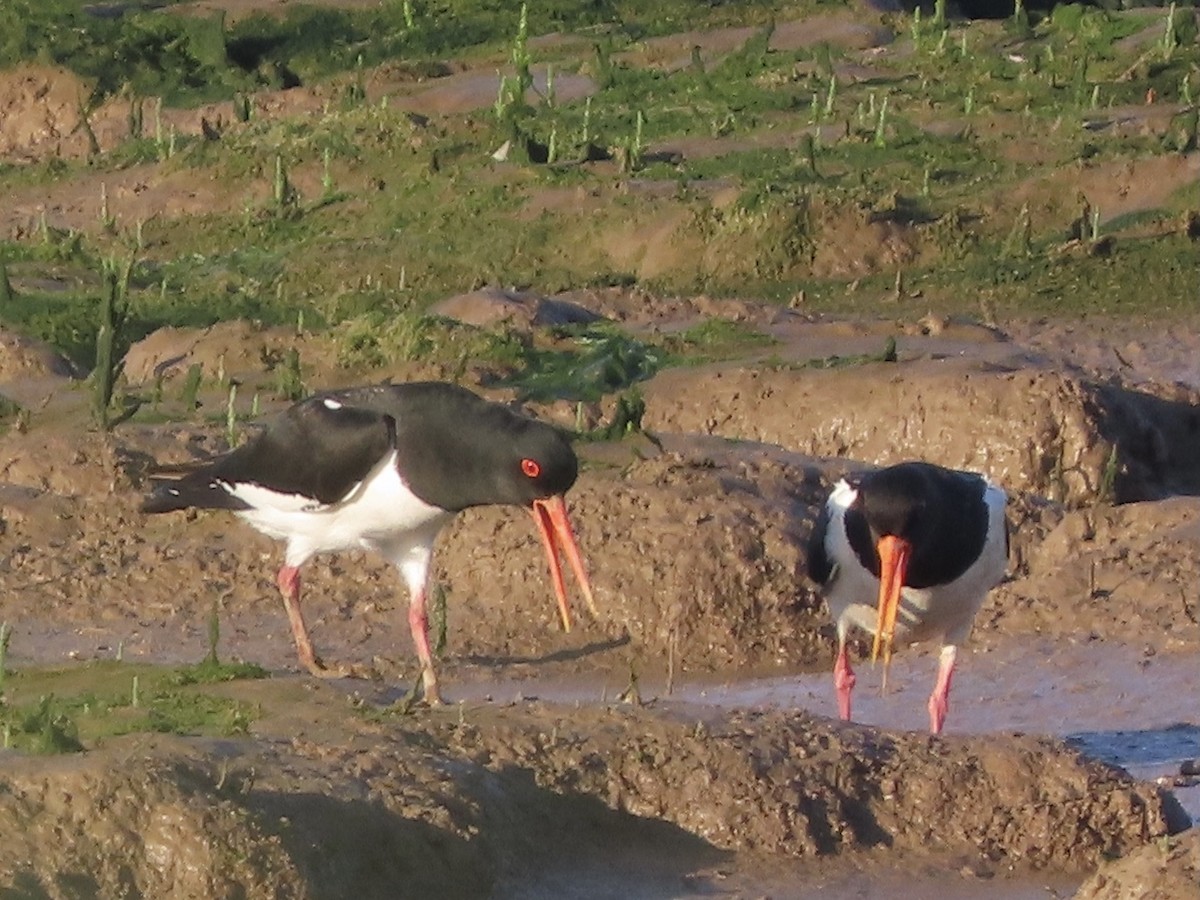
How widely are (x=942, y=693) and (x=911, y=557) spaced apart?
0.52m

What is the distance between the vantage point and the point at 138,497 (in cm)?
1173

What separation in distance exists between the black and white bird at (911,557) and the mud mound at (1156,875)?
2636 millimetres

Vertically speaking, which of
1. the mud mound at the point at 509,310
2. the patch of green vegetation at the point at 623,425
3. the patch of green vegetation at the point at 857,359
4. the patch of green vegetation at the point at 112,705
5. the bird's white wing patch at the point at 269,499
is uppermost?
the mud mound at the point at 509,310

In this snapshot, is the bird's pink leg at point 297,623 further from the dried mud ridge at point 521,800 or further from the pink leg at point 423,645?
the dried mud ridge at point 521,800

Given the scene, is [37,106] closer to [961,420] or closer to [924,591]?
[961,420]

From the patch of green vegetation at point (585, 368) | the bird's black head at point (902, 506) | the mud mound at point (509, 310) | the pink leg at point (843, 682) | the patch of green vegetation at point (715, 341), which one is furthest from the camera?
the mud mound at point (509, 310)

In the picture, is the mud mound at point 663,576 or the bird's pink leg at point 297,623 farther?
the mud mound at point 663,576

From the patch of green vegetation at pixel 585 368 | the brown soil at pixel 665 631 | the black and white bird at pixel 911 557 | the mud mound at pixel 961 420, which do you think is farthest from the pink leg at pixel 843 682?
the patch of green vegetation at pixel 585 368

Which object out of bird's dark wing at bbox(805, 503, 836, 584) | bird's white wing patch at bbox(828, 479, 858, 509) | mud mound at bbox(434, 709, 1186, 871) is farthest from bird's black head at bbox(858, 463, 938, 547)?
mud mound at bbox(434, 709, 1186, 871)

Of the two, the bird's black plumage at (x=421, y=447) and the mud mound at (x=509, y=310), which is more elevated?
the mud mound at (x=509, y=310)

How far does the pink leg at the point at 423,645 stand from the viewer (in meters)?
8.65

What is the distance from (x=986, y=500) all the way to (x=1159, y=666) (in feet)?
3.34

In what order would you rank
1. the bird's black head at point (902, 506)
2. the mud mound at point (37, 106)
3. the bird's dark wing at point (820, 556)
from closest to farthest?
1. the bird's black head at point (902, 506)
2. the bird's dark wing at point (820, 556)
3. the mud mound at point (37, 106)

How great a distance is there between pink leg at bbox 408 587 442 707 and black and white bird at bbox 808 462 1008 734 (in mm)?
1502
